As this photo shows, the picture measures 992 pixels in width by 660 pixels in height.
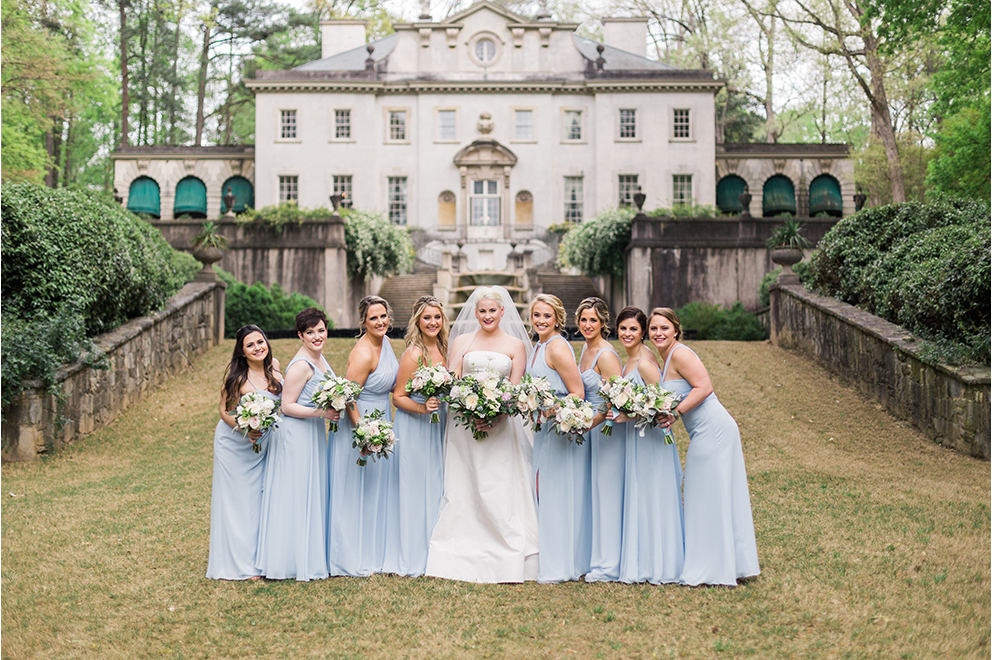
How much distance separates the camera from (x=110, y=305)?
13.1 metres

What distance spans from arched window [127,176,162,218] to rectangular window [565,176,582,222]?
1801 centimetres

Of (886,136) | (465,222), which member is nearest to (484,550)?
(886,136)

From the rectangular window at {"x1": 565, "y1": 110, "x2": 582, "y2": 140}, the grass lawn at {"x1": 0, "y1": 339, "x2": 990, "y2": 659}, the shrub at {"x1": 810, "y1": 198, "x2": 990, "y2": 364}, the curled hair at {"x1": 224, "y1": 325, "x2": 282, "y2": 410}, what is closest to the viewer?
the grass lawn at {"x1": 0, "y1": 339, "x2": 990, "y2": 659}

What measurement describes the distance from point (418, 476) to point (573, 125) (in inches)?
1266

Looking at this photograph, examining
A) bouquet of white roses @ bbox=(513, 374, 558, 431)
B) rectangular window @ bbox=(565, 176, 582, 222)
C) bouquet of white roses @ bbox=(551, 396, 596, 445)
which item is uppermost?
rectangular window @ bbox=(565, 176, 582, 222)

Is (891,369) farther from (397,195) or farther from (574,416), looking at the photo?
(397,195)

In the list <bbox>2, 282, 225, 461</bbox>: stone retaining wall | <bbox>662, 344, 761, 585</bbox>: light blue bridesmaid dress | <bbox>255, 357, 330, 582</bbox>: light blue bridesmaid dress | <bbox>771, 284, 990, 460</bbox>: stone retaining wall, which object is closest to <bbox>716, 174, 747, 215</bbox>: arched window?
<bbox>771, 284, 990, 460</bbox>: stone retaining wall

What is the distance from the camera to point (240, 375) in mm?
6203

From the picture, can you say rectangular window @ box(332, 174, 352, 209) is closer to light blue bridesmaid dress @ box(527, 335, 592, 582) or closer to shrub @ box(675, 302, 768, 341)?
shrub @ box(675, 302, 768, 341)

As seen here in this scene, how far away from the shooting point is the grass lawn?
4789 mm

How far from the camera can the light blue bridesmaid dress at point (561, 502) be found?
605 cm

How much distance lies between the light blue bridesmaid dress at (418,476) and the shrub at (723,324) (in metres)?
14.1

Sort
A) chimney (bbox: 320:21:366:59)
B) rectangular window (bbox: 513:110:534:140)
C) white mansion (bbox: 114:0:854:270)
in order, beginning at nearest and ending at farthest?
white mansion (bbox: 114:0:854:270) → rectangular window (bbox: 513:110:534:140) → chimney (bbox: 320:21:366:59)

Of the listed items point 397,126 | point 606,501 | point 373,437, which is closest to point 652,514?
point 606,501
